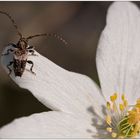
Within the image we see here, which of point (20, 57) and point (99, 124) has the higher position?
point (20, 57)

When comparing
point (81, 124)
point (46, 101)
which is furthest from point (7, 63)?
point (81, 124)

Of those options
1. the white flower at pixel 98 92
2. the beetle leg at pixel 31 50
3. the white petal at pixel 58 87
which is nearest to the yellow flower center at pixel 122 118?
the white flower at pixel 98 92

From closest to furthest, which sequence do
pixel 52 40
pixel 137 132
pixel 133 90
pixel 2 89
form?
pixel 137 132 → pixel 133 90 → pixel 2 89 → pixel 52 40

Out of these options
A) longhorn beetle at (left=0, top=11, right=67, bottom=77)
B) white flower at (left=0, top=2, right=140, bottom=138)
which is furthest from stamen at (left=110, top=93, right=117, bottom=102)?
longhorn beetle at (left=0, top=11, right=67, bottom=77)

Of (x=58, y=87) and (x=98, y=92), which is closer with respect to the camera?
(x=58, y=87)

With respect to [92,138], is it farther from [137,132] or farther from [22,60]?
[22,60]

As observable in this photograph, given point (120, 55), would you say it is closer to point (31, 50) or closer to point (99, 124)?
point (99, 124)

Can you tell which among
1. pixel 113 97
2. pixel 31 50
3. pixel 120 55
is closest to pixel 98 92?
pixel 113 97
